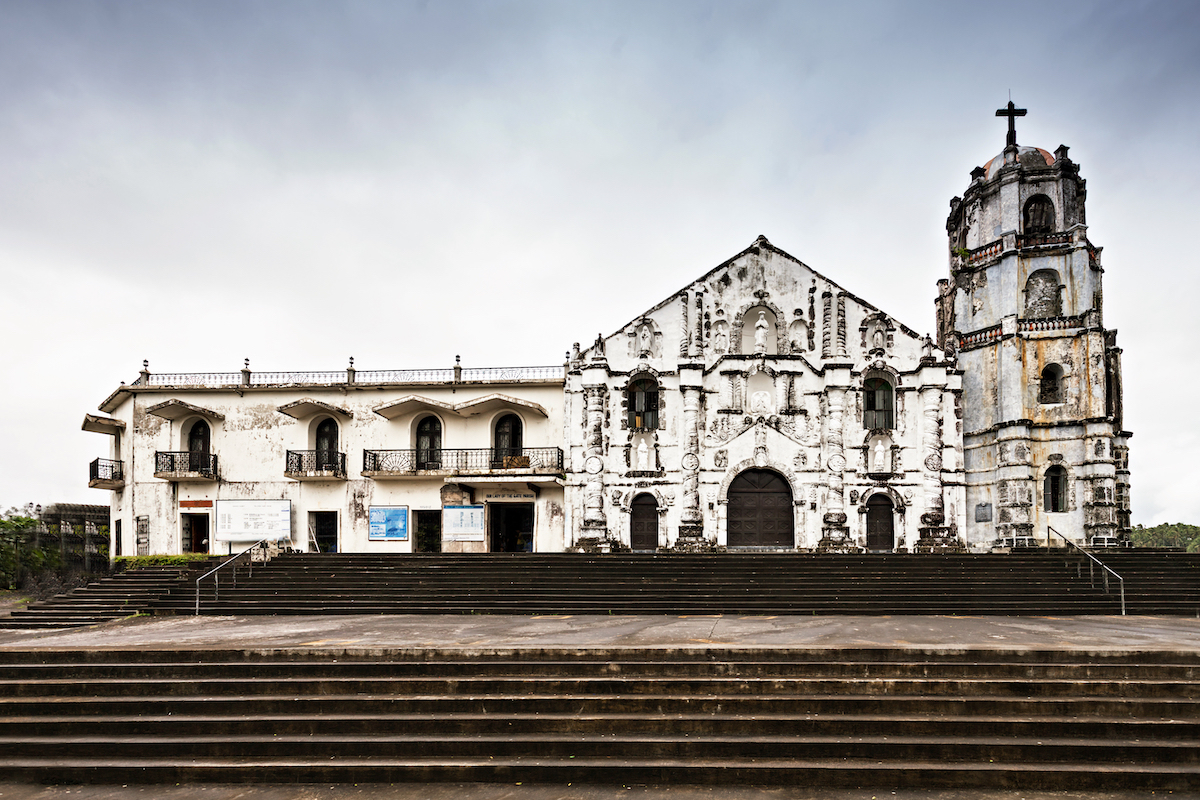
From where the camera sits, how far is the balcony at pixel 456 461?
26797 mm

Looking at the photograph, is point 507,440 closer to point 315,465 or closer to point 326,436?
point 326,436

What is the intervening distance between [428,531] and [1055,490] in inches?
908

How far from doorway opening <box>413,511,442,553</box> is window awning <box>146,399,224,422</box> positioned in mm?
8772

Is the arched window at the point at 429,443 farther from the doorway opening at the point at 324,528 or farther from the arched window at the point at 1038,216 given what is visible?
the arched window at the point at 1038,216

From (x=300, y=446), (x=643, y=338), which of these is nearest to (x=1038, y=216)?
(x=643, y=338)

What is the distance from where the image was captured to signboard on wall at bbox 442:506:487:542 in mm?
25234

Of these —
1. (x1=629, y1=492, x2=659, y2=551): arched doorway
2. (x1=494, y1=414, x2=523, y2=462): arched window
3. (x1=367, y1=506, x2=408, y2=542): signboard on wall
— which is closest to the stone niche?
(x1=629, y1=492, x2=659, y2=551): arched doorway

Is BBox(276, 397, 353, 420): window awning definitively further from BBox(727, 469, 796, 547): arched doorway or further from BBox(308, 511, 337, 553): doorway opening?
BBox(727, 469, 796, 547): arched doorway

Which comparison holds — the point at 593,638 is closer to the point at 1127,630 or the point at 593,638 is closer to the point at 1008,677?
the point at 1008,677

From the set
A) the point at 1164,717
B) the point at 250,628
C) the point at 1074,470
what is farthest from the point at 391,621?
the point at 1074,470

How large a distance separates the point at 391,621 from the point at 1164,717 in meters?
12.9

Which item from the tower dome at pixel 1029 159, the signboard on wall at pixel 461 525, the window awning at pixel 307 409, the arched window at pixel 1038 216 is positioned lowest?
the signboard on wall at pixel 461 525

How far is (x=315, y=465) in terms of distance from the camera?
90.7 ft

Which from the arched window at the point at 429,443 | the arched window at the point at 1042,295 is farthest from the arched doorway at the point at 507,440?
the arched window at the point at 1042,295
